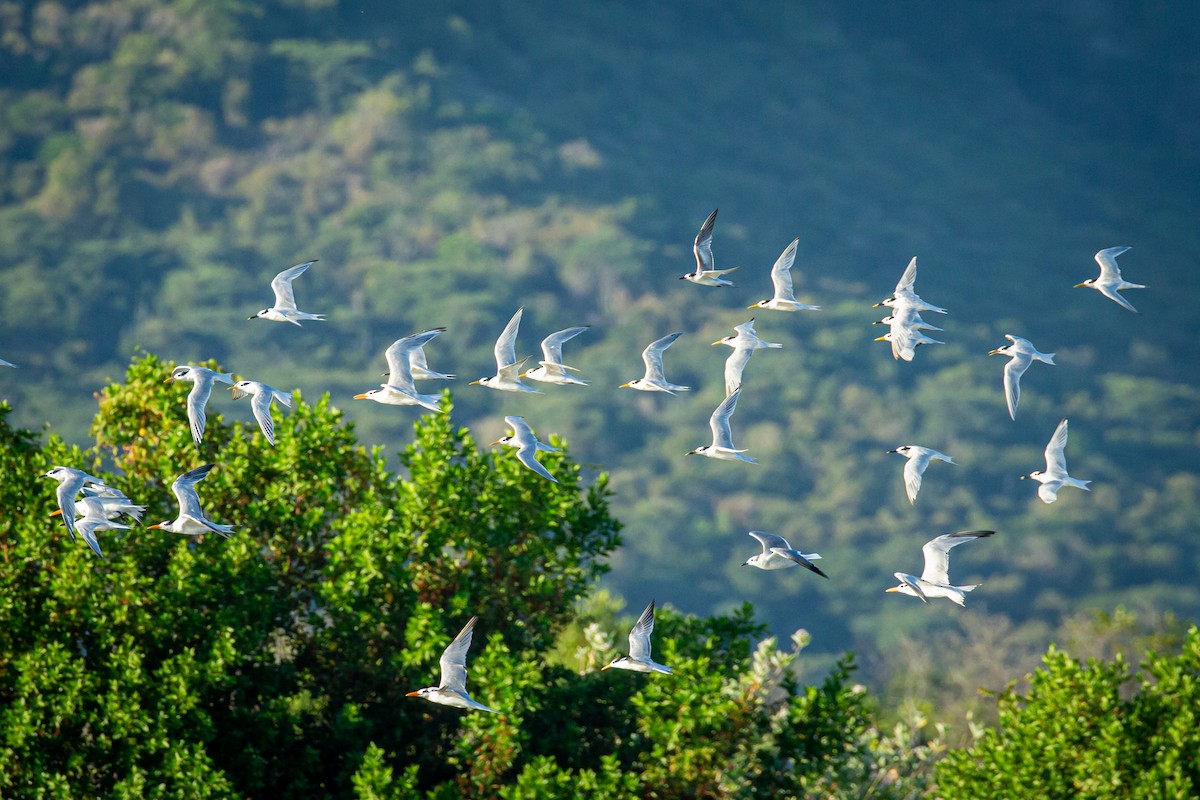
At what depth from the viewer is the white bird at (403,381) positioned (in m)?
20.4

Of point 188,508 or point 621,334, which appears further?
point 621,334

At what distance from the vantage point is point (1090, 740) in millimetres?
19969

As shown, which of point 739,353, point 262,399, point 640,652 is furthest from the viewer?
point 739,353

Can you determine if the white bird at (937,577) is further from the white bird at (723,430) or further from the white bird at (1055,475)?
the white bird at (723,430)

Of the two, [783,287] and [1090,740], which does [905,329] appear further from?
[1090,740]

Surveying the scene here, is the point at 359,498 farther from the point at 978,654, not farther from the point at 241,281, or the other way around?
the point at 241,281

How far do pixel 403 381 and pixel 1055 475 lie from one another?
8.47 m

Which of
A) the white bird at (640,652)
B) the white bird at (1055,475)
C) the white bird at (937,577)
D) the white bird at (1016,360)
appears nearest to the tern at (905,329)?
the white bird at (1016,360)

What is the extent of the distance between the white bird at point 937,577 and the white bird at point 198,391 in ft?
28.0

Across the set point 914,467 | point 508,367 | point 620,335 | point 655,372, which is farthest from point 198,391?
point 620,335

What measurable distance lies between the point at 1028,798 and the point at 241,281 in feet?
532

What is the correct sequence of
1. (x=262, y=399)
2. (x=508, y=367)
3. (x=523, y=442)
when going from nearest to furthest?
1. (x=262, y=399)
2. (x=508, y=367)
3. (x=523, y=442)

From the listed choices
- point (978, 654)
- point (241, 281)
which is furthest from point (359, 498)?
point (241, 281)

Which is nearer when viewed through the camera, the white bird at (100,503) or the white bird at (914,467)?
the white bird at (100,503)
